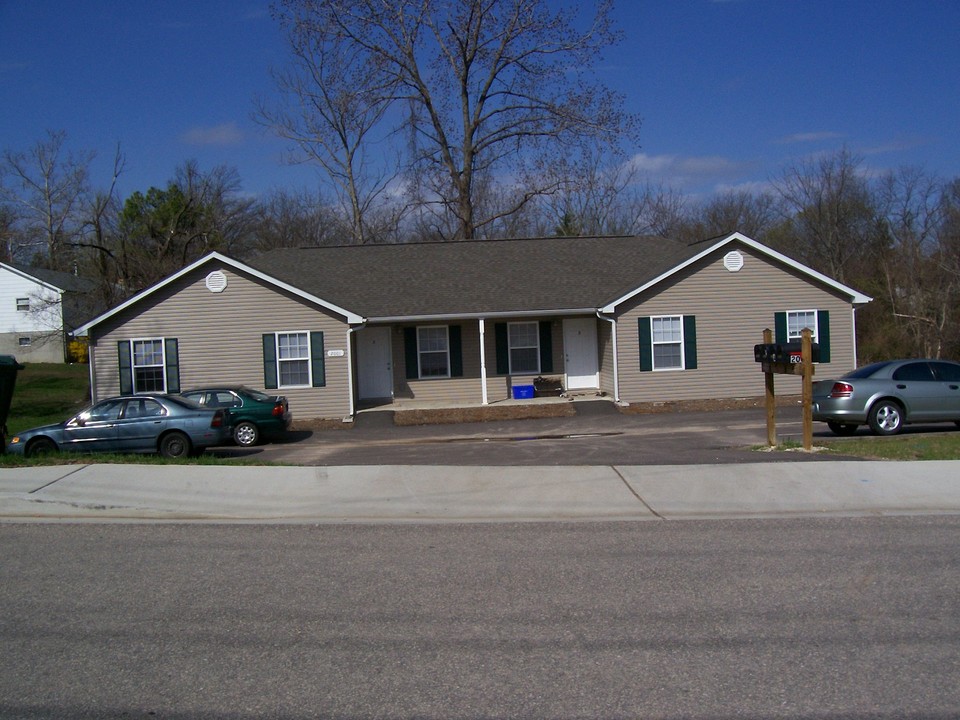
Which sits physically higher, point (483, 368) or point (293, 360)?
point (293, 360)

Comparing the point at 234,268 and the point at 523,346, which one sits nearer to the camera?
the point at 234,268

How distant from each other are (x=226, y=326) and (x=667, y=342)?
1251cm

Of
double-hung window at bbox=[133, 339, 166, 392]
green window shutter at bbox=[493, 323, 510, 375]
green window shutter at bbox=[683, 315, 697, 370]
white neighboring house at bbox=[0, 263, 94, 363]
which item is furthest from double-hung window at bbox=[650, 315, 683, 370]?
white neighboring house at bbox=[0, 263, 94, 363]

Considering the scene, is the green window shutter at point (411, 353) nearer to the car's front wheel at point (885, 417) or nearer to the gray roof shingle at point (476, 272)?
the gray roof shingle at point (476, 272)

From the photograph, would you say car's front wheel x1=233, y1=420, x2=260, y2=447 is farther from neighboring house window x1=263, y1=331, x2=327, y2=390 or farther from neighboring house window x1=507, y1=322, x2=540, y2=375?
neighboring house window x1=507, y1=322, x2=540, y2=375

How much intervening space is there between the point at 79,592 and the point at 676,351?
21.0 metres

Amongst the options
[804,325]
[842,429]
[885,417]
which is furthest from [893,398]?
[804,325]

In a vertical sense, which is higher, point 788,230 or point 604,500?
point 788,230

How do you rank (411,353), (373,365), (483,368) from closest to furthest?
(483,368) < (411,353) < (373,365)

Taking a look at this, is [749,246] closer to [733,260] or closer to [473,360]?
[733,260]

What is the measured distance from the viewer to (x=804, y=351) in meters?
13.7

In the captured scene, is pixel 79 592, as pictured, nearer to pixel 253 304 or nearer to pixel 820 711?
pixel 820 711

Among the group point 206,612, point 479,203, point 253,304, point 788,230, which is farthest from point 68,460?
point 788,230

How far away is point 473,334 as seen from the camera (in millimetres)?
27297
